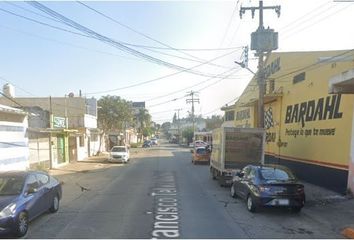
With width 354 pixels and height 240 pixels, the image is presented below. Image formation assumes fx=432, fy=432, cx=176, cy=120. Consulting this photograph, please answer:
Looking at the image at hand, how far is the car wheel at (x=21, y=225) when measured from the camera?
32.4 feet

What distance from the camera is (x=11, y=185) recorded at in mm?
11344

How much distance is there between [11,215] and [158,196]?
784cm

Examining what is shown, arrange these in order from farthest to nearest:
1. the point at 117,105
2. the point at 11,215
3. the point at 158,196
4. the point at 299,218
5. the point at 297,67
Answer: the point at 117,105 → the point at 297,67 → the point at 158,196 → the point at 299,218 → the point at 11,215

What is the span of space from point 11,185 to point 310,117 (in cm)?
1585

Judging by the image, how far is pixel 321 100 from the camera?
20891 millimetres

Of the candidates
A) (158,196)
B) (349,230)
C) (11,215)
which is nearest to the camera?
(11,215)

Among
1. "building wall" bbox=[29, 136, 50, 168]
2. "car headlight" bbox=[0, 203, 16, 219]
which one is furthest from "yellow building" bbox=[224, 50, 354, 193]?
"building wall" bbox=[29, 136, 50, 168]

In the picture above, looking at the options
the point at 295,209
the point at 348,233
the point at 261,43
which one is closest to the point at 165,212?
the point at 295,209

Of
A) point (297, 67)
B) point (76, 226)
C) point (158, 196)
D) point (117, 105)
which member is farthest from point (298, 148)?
point (117, 105)

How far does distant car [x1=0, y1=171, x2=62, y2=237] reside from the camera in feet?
32.1

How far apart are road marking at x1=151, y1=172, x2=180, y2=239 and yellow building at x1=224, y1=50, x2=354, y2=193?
695 cm

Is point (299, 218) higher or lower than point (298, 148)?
lower

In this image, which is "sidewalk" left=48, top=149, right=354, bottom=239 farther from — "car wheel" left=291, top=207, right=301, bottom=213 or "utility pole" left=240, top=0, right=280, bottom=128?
"utility pole" left=240, top=0, right=280, bottom=128

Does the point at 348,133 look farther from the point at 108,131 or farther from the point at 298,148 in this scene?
the point at 108,131
